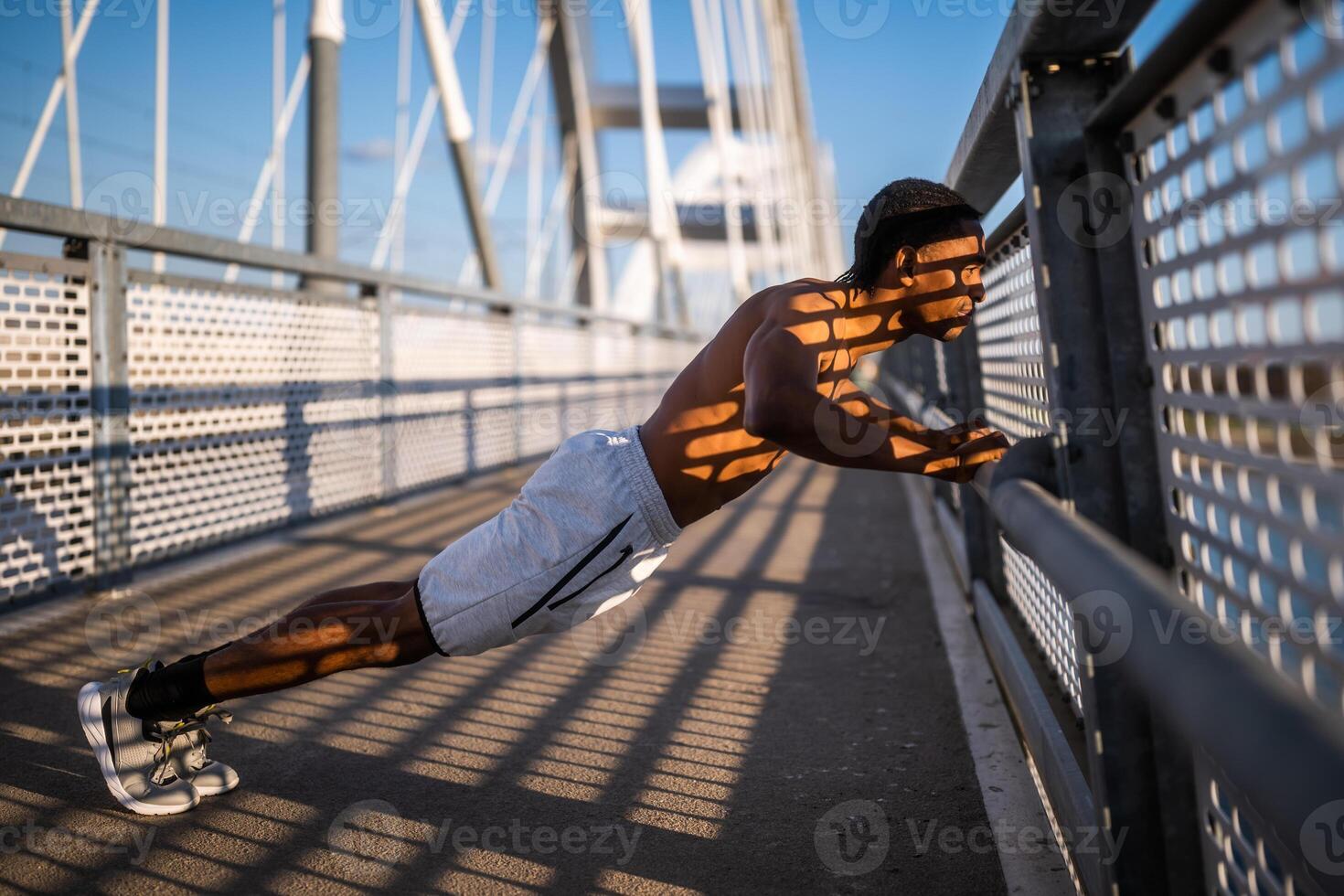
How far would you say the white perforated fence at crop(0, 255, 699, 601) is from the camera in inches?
154

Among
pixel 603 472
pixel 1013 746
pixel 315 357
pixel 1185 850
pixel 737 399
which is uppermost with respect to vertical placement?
pixel 315 357

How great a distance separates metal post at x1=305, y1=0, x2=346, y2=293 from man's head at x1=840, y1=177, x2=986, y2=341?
6.50 metres

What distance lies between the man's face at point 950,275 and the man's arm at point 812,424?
0.25 metres

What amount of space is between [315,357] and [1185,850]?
5.63m

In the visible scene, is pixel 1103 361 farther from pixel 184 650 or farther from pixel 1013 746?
pixel 184 650

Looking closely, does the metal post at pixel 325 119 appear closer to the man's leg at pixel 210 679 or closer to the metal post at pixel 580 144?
the man's leg at pixel 210 679

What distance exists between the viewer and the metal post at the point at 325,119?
766 centimetres

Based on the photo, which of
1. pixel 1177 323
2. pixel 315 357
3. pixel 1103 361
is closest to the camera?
pixel 1177 323

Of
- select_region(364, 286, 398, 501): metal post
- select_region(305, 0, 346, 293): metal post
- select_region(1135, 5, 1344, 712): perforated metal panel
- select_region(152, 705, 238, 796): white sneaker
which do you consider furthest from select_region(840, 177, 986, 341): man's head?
select_region(305, 0, 346, 293): metal post

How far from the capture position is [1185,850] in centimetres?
151

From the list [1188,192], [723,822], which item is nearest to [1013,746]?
[723,822]
